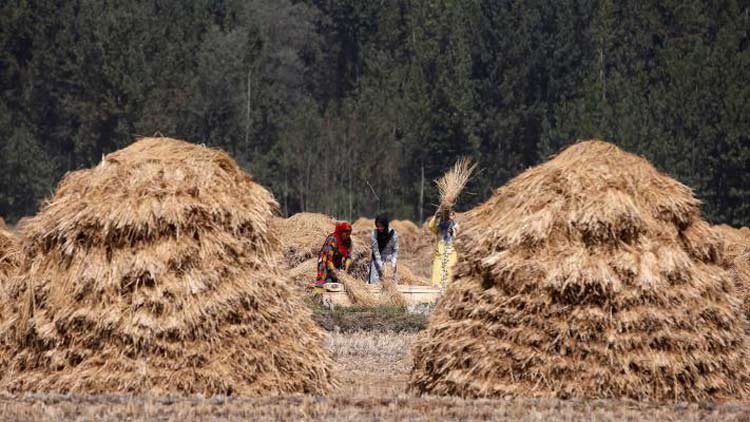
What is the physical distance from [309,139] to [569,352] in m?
62.8

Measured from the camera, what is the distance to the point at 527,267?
12016mm

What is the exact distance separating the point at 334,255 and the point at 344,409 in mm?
12091

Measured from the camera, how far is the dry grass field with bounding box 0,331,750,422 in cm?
1066

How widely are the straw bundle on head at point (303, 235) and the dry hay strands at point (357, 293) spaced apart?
4.14m

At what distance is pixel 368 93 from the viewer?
78.8m

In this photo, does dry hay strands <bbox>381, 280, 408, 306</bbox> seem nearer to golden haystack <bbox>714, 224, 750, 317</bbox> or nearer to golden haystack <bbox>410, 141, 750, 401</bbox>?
golden haystack <bbox>714, 224, 750, 317</bbox>

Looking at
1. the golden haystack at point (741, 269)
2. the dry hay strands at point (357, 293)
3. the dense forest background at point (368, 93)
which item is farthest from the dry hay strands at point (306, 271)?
the dense forest background at point (368, 93)

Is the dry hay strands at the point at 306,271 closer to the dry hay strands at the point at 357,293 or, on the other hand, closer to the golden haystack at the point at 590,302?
the dry hay strands at the point at 357,293

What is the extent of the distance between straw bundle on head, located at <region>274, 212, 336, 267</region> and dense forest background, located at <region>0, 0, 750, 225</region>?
112 ft

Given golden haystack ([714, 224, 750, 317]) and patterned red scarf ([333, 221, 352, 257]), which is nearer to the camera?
golden haystack ([714, 224, 750, 317])

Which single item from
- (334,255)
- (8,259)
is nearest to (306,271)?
(334,255)

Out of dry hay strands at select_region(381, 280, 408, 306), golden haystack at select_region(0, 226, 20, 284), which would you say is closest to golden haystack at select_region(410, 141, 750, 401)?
golden haystack at select_region(0, 226, 20, 284)

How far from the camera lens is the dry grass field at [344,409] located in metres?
10.7

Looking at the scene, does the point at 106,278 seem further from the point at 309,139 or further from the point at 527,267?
the point at 309,139
